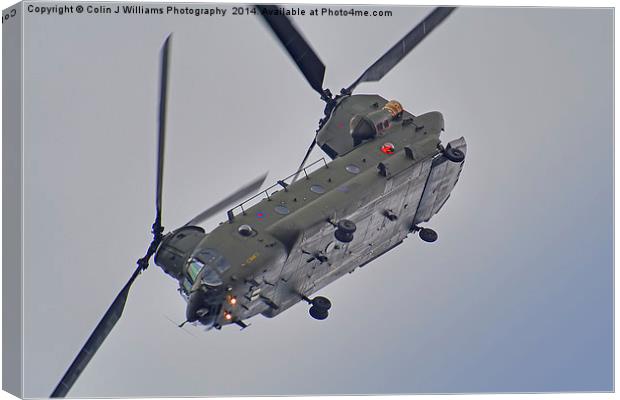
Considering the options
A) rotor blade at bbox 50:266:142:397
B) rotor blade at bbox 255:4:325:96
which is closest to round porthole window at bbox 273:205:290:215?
rotor blade at bbox 50:266:142:397

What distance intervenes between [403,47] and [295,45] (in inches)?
167

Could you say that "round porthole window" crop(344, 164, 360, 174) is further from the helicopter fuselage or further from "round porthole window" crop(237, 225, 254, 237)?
"round porthole window" crop(237, 225, 254, 237)

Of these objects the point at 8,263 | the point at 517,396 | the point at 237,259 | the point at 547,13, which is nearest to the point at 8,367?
the point at 8,263

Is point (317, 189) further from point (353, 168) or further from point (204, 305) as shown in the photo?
point (204, 305)

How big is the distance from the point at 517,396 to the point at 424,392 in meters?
3.11

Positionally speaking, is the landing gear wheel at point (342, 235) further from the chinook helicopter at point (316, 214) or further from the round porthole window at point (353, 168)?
the round porthole window at point (353, 168)

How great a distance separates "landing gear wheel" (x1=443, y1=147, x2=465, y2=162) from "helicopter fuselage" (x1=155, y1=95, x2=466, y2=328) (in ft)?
1.08

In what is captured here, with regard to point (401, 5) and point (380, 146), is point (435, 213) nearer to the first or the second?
point (380, 146)

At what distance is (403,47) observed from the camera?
52.1m

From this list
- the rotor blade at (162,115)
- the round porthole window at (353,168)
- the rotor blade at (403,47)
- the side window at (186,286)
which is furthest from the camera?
the rotor blade at (403,47)

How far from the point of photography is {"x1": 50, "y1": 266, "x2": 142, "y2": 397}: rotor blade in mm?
46719

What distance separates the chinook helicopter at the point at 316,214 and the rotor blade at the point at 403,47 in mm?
45

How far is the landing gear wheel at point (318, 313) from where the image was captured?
47.0 meters

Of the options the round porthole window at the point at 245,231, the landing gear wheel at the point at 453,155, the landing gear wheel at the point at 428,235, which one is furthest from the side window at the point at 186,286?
the landing gear wheel at the point at 453,155
